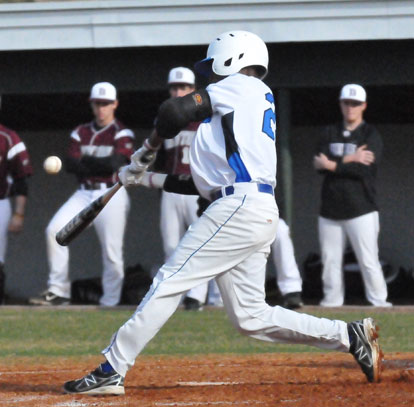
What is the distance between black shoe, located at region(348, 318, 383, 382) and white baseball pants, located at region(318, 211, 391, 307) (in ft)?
12.5

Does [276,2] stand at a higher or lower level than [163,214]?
higher

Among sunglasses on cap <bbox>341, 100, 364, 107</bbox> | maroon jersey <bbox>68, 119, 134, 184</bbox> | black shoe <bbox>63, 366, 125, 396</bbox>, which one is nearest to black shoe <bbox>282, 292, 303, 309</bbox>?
sunglasses on cap <bbox>341, 100, 364, 107</bbox>

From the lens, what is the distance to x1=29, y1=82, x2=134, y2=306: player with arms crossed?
29.8ft

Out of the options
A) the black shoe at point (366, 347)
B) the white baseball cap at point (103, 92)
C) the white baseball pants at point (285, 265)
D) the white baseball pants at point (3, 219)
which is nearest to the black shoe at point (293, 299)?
the white baseball pants at point (285, 265)

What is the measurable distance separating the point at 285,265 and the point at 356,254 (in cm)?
61

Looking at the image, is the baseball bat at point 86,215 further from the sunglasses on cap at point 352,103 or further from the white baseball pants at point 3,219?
the white baseball pants at point 3,219

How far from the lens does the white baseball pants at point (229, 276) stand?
4680mm

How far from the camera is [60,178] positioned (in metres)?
12.1

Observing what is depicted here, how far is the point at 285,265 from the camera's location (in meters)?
8.83

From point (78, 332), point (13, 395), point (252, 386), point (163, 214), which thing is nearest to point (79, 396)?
point (13, 395)

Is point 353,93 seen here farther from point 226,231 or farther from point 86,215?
point 226,231

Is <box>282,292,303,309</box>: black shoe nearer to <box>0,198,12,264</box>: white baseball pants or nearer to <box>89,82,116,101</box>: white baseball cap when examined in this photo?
<box>89,82,116,101</box>: white baseball cap

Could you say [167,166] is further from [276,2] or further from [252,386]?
[252,386]

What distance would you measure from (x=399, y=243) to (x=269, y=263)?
4.51 feet
